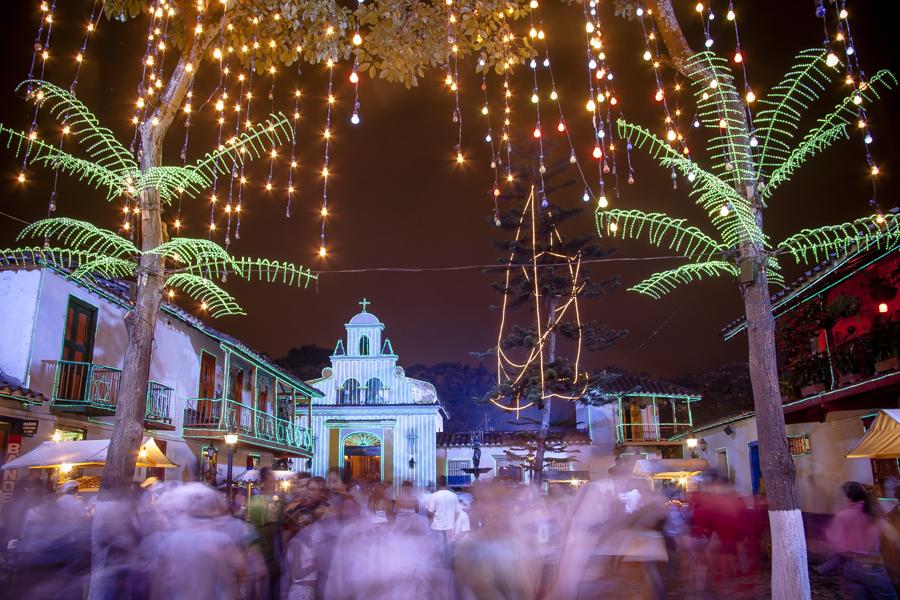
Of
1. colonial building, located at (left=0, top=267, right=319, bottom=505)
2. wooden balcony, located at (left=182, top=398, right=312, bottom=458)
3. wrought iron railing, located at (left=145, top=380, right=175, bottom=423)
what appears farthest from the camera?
wooden balcony, located at (left=182, top=398, right=312, bottom=458)

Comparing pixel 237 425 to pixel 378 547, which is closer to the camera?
pixel 378 547

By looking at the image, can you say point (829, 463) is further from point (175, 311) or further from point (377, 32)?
point (175, 311)

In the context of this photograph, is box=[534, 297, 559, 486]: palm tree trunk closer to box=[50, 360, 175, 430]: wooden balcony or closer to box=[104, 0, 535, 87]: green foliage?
box=[50, 360, 175, 430]: wooden balcony

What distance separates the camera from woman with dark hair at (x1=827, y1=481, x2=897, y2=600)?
6.23 m

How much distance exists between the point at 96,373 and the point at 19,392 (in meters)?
3.16

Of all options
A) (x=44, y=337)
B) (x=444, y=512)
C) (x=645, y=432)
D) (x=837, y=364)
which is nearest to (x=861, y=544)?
(x=444, y=512)

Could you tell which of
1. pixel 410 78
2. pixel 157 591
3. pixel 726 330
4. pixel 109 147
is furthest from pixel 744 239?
pixel 726 330

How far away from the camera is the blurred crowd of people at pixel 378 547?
182 inches

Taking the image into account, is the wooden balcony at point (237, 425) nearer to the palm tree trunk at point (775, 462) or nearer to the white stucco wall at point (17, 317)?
the white stucco wall at point (17, 317)

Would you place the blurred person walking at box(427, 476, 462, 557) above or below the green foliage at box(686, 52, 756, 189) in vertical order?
below

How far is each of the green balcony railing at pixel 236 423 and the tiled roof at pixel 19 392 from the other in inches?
245

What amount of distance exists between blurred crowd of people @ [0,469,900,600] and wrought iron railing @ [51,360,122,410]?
15.4 ft

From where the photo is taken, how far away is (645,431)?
3409 cm

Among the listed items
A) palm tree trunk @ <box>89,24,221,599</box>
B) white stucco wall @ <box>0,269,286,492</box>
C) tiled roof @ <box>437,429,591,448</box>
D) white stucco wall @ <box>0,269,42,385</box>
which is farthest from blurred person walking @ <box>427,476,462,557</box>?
tiled roof @ <box>437,429,591,448</box>
